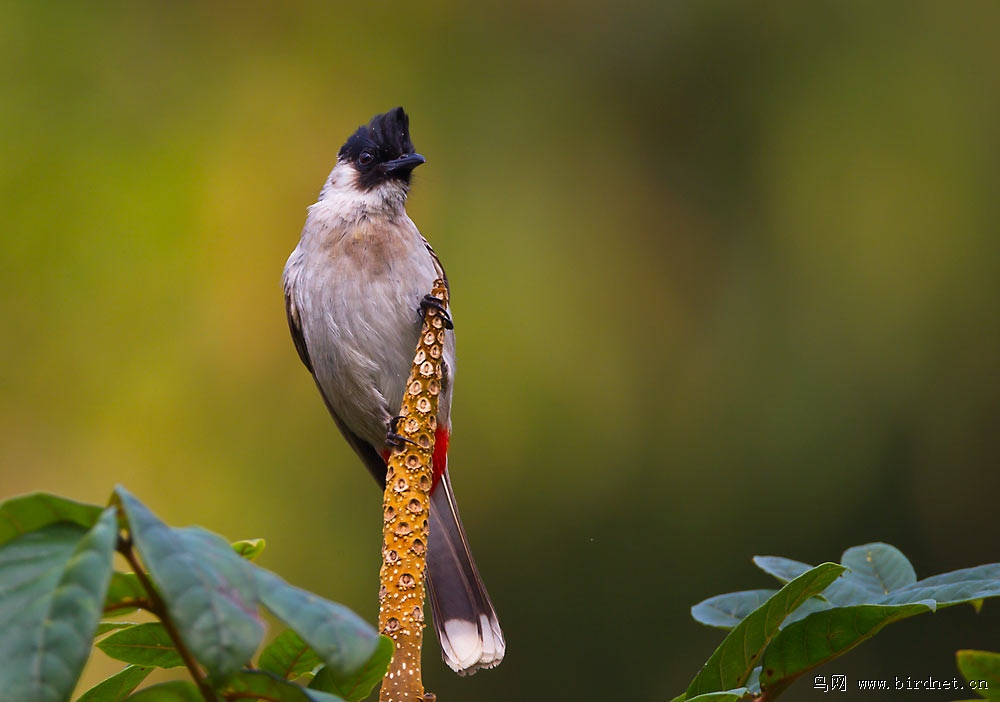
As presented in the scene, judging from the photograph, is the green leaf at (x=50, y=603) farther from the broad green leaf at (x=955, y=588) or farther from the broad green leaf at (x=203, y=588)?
the broad green leaf at (x=955, y=588)

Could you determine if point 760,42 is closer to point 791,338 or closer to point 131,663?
point 791,338

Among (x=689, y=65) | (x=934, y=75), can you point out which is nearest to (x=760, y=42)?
(x=689, y=65)

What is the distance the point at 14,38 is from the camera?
5.16 m

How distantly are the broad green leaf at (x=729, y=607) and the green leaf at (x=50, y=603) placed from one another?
79 centimetres

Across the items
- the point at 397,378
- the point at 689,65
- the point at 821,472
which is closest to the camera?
the point at 397,378

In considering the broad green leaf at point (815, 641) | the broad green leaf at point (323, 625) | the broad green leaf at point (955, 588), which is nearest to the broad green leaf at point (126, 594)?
the broad green leaf at point (323, 625)

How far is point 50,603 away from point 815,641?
2.43 feet

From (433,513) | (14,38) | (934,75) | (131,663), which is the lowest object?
(131,663)

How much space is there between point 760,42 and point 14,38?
3.63 metres

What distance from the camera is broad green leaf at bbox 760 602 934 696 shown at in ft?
3.43

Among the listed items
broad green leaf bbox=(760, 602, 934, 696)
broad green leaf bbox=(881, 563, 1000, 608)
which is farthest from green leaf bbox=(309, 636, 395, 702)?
broad green leaf bbox=(881, 563, 1000, 608)

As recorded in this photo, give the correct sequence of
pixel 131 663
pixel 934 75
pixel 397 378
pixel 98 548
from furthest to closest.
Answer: pixel 934 75 → pixel 397 378 → pixel 131 663 → pixel 98 548

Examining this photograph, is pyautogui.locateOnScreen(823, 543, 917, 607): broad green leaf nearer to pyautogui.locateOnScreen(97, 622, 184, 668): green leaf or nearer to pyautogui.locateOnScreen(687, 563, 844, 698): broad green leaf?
pyautogui.locateOnScreen(687, 563, 844, 698): broad green leaf

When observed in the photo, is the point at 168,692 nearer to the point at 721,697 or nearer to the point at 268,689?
the point at 268,689
